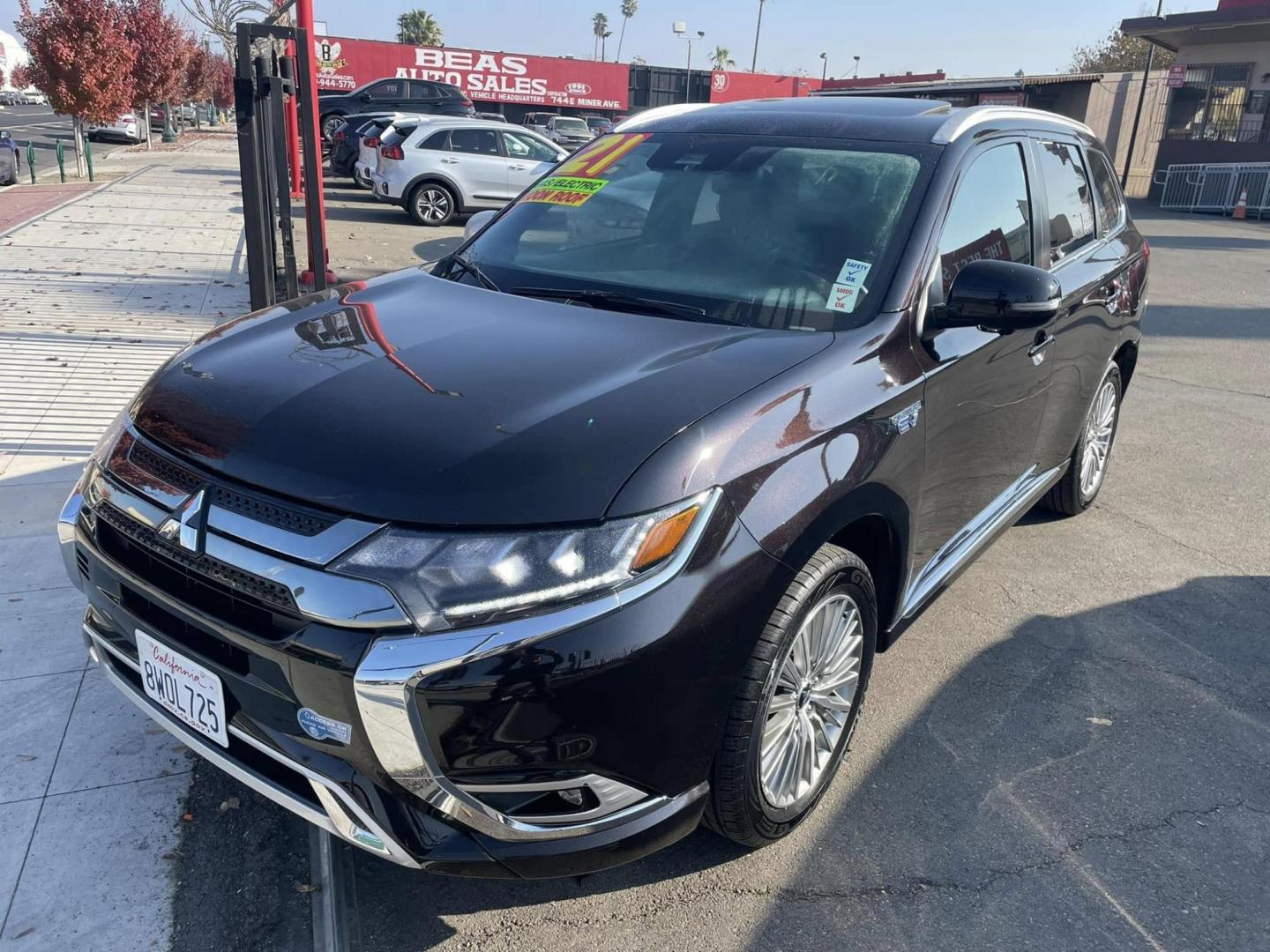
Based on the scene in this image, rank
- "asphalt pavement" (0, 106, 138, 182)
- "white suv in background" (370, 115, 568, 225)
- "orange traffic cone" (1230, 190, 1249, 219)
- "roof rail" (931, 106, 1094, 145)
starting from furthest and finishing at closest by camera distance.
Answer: "orange traffic cone" (1230, 190, 1249, 219)
"asphalt pavement" (0, 106, 138, 182)
"white suv in background" (370, 115, 568, 225)
"roof rail" (931, 106, 1094, 145)

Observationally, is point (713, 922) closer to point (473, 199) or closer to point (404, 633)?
point (404, 633)

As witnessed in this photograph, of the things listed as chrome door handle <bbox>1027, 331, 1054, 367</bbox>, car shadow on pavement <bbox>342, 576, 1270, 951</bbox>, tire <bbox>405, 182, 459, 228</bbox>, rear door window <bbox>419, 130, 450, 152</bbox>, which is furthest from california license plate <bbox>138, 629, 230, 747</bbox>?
rear door window <bbox>419, 130, 450, 152</bbox>

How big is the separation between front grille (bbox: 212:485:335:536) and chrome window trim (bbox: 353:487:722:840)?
0.93 ft

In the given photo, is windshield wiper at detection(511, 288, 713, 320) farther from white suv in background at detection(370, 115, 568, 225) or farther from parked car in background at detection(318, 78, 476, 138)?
parked car in background at detection(318, 78, 476, 138)

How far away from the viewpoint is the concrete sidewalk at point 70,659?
242 cm

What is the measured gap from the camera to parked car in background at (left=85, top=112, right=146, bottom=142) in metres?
31.8

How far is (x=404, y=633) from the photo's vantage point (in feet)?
6.22

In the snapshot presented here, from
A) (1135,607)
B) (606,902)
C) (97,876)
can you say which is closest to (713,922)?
(606,902)

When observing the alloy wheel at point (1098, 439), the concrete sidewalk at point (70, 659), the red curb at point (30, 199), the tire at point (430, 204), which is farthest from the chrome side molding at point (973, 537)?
the tire at point (430, 204)

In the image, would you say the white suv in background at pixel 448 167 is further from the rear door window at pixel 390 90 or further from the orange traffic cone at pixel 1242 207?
the orange traffic cone at pixel 1242 207

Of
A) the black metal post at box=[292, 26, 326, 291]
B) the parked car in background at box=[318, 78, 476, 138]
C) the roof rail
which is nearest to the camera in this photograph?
the roof rail

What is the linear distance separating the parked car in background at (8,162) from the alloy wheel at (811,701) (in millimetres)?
19216

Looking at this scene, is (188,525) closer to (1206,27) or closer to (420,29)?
(1206,27)

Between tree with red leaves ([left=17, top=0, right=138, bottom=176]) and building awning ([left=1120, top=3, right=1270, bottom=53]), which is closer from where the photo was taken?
tree with red leaves ([left=17, top=0, right=138, bottom=176])
